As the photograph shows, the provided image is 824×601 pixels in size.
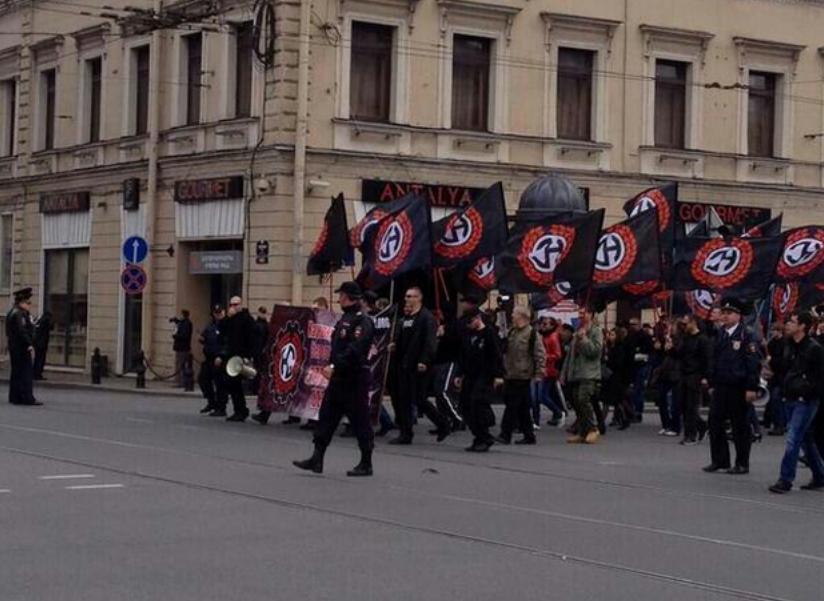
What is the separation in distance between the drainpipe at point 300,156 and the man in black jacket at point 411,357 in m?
13.4

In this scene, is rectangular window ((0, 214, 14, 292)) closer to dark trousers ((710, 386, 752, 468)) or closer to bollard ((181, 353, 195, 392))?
bollard ((181, 353, 195, 392))

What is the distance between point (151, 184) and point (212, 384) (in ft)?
42.5

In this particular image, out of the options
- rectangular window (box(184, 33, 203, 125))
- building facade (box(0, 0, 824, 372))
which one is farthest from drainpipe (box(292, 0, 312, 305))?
rectangular window (box(184, 33, 203, 125))

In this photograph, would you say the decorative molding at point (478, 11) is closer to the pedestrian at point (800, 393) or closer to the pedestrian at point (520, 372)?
the pedestrian at point (520, 372)

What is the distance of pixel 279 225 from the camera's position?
34.3 m

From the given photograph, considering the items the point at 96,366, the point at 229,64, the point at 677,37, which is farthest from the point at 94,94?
the point at 677,37

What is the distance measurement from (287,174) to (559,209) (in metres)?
5.87

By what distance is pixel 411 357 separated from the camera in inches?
789

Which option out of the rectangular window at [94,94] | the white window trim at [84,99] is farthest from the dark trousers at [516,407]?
the white window trim at [84,99]

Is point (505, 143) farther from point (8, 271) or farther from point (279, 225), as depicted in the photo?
point (8, 271)

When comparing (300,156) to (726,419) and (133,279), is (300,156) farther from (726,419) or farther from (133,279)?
(726,419)

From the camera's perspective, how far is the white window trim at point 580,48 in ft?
123

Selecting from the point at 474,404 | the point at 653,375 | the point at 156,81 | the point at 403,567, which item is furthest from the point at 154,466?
the point at 156,81

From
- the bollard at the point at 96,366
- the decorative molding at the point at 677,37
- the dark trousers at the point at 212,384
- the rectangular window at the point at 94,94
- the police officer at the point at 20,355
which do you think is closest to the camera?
the dark trousers at the point at 212,384
